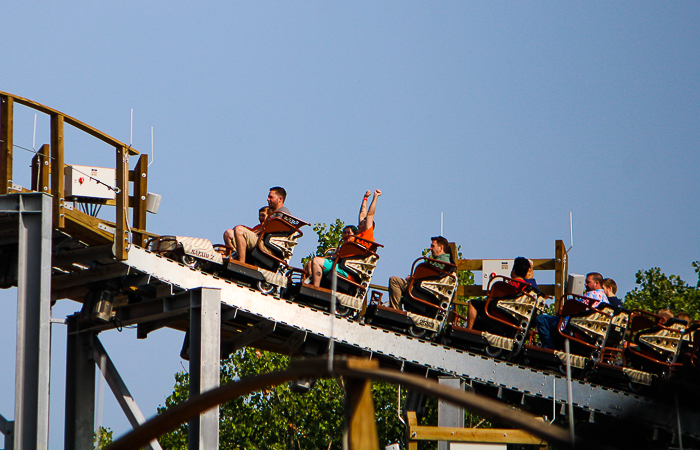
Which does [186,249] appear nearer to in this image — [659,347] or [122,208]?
[122,208]

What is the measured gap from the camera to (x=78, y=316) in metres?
11.2

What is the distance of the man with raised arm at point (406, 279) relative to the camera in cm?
1060

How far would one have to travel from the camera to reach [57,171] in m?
8.69

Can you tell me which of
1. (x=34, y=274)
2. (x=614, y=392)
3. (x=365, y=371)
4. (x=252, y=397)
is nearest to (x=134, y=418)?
(x=34, y=274)

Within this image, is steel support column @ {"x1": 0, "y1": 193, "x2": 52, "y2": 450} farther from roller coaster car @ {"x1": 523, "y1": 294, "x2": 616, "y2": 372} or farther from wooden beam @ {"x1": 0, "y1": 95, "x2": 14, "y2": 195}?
roller coaster car @ {"x1": 523, "y1": 294, "x2": 616, "y2": 372}

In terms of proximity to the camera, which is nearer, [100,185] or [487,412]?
[487,412]

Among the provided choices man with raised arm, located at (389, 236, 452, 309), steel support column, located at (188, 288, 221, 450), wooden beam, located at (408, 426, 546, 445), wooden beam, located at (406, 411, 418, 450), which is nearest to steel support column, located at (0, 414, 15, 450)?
steel support column, located at (188, 288, 221, 450)

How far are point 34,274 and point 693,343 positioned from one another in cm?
721

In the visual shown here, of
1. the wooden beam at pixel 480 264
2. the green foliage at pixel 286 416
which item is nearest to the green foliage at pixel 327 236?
the green foliage at pixel 286 416

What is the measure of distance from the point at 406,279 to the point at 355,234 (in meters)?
0.96

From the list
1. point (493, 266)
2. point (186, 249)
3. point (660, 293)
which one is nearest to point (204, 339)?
point (186, 249)

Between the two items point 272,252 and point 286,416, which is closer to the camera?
point 272,252

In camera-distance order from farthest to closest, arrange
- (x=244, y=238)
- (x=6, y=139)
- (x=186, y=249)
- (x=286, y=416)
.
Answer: (x=286, y=416)
(x=244, y=238)
(x=186, y=249)
(x=6, y=139)

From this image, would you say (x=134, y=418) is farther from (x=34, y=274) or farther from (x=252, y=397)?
(x=252, y=397)
